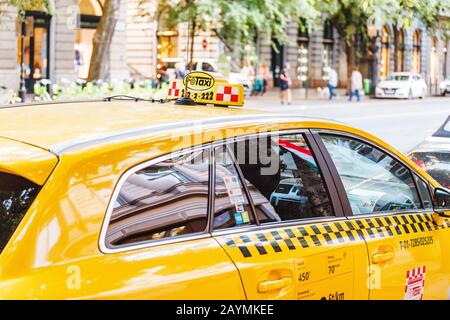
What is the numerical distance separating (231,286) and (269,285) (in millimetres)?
219

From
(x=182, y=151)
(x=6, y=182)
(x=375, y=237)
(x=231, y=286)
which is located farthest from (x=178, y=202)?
(x=375, y=237)

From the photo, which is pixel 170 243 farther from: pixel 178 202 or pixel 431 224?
pixel 431 224

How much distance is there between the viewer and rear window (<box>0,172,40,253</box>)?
9.07 ft

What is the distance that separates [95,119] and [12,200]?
0.69m

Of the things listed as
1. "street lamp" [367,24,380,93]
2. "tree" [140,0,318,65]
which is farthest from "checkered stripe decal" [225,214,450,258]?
"street lamp" [367,24,380,93]

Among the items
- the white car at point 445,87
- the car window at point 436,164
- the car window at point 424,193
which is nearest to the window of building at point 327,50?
the white car at point 445,87

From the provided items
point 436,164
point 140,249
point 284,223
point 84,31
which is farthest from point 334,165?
point 84,31

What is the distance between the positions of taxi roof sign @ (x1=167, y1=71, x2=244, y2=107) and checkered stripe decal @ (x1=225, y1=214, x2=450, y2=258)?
3.11ft

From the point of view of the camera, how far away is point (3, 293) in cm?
253

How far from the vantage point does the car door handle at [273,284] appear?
10.4ft

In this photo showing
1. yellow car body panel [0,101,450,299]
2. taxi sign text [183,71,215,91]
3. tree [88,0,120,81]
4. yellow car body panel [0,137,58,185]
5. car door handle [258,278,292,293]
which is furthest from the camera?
tree [88,0,120,81]

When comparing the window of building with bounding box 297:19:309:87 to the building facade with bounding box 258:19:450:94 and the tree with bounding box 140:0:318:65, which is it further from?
the tree with bounding box 140:0:318:65

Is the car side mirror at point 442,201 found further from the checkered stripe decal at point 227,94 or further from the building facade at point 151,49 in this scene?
the building facade at point 151,49

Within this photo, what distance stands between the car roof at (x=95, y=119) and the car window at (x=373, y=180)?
0.49m
